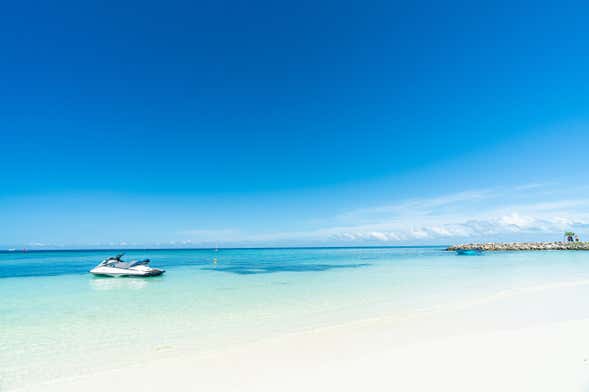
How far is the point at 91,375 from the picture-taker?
5562 mm

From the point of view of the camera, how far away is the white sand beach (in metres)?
4.86

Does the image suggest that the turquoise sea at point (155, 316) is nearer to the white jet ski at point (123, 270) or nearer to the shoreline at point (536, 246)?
the white jet ski at point (123, 270)

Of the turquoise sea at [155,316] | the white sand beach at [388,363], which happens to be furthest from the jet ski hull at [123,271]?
the white sand beach at [388,363]

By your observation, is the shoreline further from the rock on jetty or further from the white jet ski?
the white jet ski

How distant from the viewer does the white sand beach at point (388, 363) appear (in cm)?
486

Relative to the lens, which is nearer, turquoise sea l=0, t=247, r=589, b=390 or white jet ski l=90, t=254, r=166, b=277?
turquoise sea l=0, t=247, r=589, b=390

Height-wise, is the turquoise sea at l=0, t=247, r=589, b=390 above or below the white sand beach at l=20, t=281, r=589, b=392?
below

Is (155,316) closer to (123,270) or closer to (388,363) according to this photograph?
(388,363)

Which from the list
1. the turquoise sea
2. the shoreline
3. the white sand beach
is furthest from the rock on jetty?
the white sand beach

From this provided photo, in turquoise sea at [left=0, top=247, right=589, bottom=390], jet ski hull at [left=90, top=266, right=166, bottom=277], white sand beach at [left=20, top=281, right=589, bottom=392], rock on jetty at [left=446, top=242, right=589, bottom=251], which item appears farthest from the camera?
rock on jetty at [left=446, top=242, right=589, bottom=251]

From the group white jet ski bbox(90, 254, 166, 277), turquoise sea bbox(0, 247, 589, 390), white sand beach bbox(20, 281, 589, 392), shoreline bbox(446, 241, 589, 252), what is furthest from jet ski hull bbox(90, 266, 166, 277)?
shoreline bbox(446, 241, 589, 252)

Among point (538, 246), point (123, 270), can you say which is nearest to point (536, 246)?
point (538, 246)

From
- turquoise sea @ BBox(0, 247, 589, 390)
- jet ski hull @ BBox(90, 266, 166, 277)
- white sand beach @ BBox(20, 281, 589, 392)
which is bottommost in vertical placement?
turquoise sea @ BBox(0, 247, 589, 390)

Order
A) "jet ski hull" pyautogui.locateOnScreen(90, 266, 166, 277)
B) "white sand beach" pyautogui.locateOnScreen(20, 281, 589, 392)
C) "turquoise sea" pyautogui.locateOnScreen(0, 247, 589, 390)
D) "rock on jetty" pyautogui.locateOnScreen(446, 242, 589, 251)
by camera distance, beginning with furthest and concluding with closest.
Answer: "rock on jetty" pyautogui.locateOnScreen(446, 242, 589, 251)
"jet ski hull" pyautogui.locateOnScreen(90, 266, 166, 277)
"turquoise sea" pyautogui.locateOnScreen(0, 247, 589, 390)
"white sand beach" pyautogui.locateOnScreen(20, 281, 589, 392)
